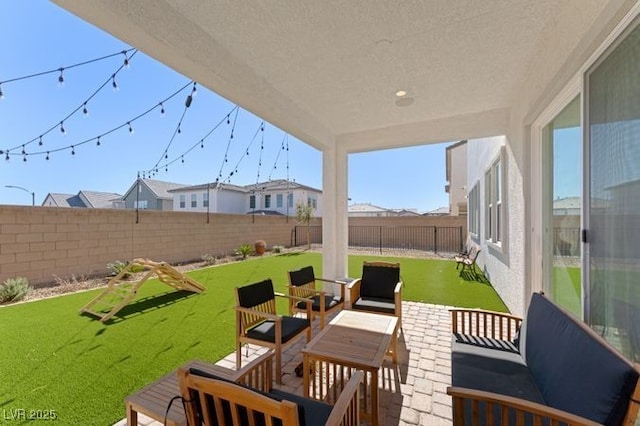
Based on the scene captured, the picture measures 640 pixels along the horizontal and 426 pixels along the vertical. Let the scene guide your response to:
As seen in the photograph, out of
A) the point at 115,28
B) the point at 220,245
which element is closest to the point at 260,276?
the point at 220,245

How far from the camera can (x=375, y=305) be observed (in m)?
3.53

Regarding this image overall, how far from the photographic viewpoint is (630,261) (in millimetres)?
1509

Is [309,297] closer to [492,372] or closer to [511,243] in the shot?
[492,372]

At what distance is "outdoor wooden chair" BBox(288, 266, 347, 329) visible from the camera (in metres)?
3.40

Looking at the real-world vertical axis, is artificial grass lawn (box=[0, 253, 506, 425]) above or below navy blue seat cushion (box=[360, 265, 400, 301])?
below

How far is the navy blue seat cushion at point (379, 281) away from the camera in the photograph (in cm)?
389

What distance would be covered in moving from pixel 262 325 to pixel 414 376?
1.61 meters

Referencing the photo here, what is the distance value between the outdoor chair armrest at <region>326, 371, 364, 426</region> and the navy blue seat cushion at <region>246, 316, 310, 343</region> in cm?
122

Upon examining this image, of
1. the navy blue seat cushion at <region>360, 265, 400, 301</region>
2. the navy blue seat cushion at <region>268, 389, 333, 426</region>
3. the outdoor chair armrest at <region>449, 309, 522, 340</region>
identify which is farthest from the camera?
the navy blue seat cushion at <region>360, 265, 400, 301</region>

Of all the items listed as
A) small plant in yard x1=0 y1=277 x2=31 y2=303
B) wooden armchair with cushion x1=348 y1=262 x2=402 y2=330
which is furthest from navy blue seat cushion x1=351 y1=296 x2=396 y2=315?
small plant in yard x1=0 y1=277 x2=31 y2=303

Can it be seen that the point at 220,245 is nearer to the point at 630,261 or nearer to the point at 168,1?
the point at 168,1

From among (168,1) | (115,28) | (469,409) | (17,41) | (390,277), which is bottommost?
(469,409)

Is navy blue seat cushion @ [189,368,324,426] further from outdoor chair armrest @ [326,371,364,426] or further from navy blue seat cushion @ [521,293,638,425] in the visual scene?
navy blue seat cushion @ [521,293,638,425]

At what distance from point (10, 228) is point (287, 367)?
643 cm
